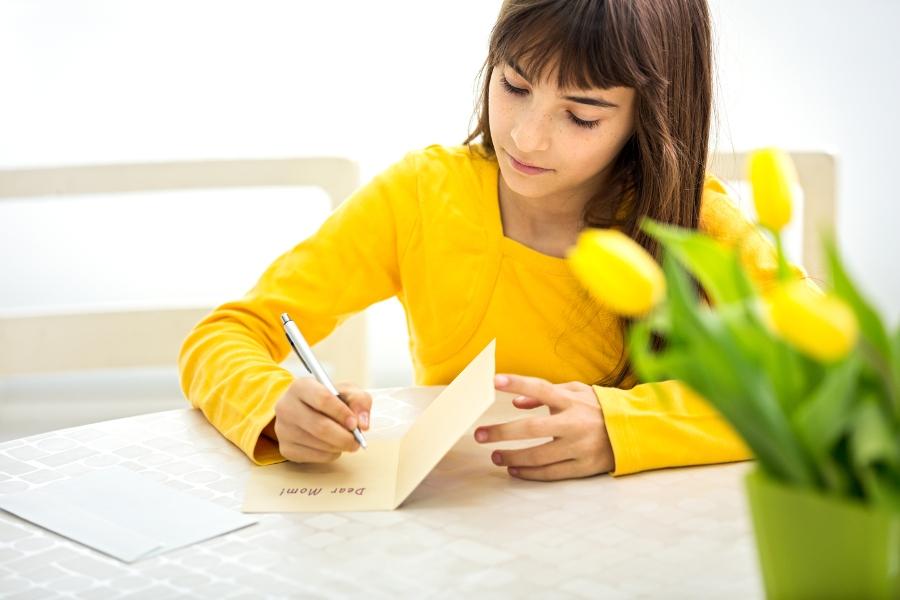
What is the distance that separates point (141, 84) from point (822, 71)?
4.94ft

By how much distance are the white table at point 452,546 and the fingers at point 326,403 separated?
3.1 inches

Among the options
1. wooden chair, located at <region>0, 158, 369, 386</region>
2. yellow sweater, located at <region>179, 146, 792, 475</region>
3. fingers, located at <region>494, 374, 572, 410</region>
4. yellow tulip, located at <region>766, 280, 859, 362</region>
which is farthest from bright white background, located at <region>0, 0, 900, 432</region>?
yellow tulip, located at <region>766, 280, 859, 362</region>

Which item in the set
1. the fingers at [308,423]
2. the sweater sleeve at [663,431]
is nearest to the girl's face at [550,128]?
the sweater sleeve at [663,431]

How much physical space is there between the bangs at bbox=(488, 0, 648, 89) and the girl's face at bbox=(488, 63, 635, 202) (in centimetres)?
1

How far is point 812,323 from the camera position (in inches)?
17.2

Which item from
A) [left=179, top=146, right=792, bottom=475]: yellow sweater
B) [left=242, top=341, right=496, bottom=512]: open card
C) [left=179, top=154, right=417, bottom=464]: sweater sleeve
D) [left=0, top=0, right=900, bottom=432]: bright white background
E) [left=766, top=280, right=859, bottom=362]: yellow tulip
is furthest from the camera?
[left=0, top=0, right=900, bottom=432]: bright white background

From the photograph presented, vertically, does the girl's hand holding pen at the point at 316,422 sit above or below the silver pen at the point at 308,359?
below

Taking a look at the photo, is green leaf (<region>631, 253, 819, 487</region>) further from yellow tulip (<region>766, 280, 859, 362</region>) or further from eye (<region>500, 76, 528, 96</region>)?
eye (<region>500, 76, 528, 96</region>)

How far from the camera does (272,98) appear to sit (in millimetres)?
2479

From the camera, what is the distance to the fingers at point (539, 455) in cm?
94

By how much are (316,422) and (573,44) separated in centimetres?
48

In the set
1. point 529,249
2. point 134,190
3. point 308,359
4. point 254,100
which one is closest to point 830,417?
point 308,359

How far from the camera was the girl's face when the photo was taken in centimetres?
118

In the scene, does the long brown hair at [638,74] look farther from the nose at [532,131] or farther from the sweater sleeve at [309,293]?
the sweater sleeve at [309,293]
